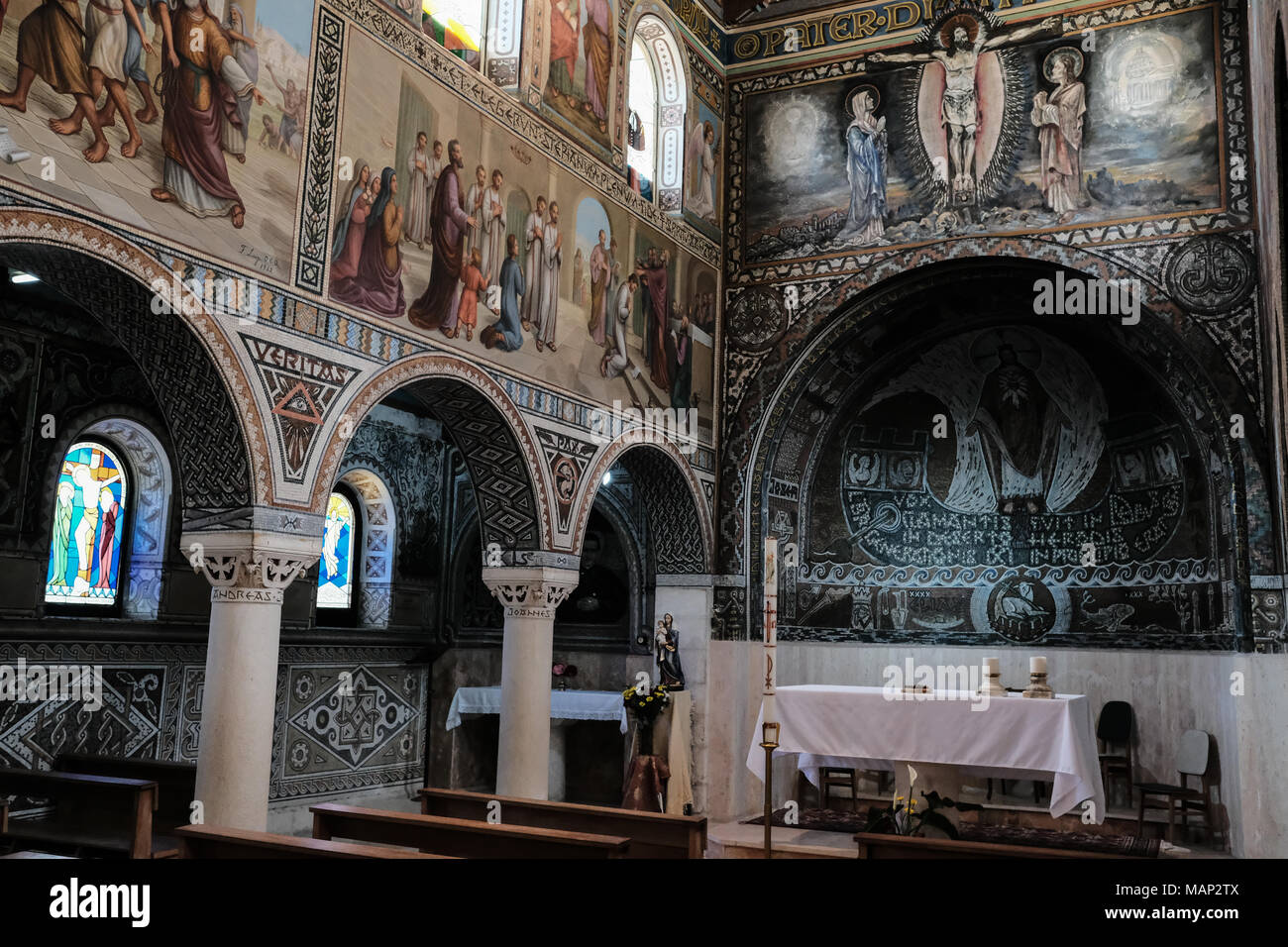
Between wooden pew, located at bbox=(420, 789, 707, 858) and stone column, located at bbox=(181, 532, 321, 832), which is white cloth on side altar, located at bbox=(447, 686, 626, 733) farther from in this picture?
stone column, located at bbox=(181, 532, 321, 832)

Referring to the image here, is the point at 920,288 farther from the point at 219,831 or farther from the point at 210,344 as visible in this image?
the point at 219,831

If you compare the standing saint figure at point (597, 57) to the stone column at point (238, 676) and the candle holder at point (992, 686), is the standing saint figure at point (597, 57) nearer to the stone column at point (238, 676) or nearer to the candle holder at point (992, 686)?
the stone column at point (238, 676)

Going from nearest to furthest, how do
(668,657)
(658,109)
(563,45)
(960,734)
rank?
(960,734), (563,45), (668,657), (658,109)

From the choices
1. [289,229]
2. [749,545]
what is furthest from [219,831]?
[749,545]

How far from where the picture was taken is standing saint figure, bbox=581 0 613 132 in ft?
42.9

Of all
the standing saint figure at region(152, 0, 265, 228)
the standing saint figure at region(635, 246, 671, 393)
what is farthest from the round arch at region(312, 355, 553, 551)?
the standing saint figure at region(635, 246, 671, 393)

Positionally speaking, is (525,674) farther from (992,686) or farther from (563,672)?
(992,686)

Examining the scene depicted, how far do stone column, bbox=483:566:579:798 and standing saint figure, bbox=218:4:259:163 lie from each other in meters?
5.19

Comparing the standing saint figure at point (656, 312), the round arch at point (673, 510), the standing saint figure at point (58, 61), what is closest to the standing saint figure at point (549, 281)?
the standing saint figure at point (656, 312)

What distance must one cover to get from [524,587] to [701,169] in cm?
689

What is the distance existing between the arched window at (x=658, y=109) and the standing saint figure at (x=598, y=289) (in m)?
2.07

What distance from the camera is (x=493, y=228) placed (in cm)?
1124

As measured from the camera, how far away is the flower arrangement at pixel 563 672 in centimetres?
1681

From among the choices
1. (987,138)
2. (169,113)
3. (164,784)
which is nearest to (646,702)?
(164,784)
